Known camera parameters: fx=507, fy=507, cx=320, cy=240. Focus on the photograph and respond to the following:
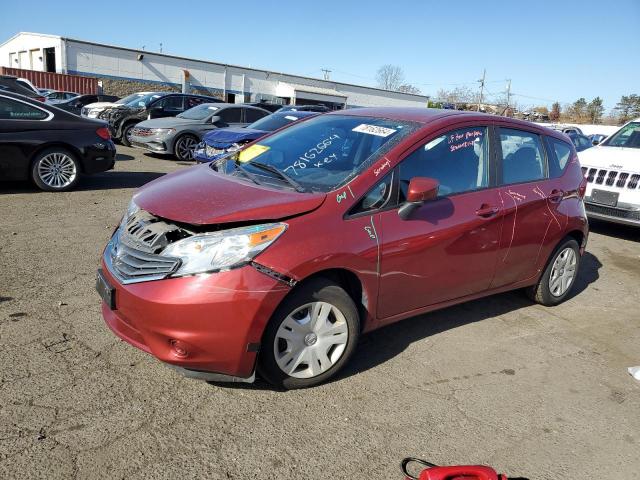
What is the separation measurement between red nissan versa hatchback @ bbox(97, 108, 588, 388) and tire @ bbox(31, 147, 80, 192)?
485 centimetres

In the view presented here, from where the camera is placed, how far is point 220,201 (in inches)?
118

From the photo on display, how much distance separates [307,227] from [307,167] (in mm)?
793

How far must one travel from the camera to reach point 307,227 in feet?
9.52

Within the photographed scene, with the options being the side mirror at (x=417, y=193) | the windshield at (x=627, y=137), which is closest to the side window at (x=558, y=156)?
the side mirror at (x=417, y=193)

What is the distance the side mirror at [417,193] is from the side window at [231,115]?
10.4 metres

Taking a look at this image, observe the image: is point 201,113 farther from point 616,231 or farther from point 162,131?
point 616,231

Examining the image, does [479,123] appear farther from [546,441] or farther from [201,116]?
[201,116]

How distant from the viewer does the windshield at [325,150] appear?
338 centimetres

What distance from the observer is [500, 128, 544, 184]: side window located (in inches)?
163

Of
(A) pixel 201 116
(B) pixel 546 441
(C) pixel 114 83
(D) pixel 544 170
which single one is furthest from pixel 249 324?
(C) pixel 114 83

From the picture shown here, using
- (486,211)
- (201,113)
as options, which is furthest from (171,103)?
(486,211)

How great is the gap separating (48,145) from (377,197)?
6.22m

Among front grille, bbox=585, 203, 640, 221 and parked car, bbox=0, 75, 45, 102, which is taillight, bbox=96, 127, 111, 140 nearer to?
front grille, bbox=585, 203, 640, 221

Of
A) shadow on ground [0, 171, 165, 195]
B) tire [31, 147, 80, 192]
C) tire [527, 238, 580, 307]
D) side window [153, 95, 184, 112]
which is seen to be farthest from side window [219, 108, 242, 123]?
tire [527, 238, 580, 307]
